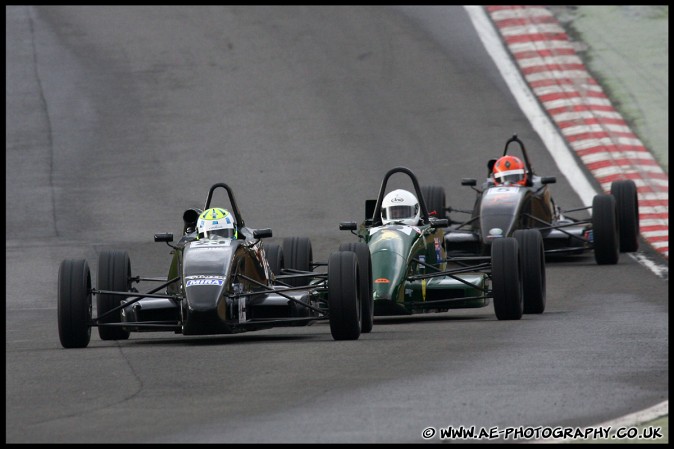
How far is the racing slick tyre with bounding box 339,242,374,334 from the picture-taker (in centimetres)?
1664

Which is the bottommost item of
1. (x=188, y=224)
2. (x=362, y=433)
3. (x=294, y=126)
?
(x=362, y=433)

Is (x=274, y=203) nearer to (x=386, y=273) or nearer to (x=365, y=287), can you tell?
(x=386, y=273)

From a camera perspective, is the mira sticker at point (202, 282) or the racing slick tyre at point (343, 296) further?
the mira sticker at point (202, 282)

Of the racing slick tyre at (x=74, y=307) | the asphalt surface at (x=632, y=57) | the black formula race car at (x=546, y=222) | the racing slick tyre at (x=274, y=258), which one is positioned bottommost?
the racing slick tyre at (x=74, y=307)

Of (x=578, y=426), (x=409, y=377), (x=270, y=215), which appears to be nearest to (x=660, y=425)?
(x=578, y=426)

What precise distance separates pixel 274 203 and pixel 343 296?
1234cm

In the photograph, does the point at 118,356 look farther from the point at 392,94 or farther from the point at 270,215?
the point at 392,94

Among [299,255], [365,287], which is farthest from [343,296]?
[299,255]

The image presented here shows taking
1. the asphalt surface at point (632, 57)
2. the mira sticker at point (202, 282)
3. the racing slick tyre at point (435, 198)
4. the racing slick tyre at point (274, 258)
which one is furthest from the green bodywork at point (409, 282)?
the asphalt surface at point (632, 57)

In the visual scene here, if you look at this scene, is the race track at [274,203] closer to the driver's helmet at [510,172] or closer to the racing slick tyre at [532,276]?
the racing slick tyre at [532,276]

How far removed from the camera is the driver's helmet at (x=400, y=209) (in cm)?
1992

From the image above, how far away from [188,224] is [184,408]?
6.81m

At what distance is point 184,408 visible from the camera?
39.0 feet

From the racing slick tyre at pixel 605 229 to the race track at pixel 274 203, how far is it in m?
0.22
